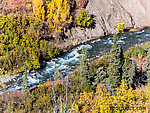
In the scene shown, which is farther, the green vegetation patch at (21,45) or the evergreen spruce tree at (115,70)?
the green vegetation patch at (21,45)

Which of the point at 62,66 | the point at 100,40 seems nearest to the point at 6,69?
the point at 62,66

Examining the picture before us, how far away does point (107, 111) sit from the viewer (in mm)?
14953

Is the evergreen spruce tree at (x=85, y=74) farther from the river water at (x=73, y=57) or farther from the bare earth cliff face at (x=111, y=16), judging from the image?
the bare earth cliff face at (x=111, y=16)

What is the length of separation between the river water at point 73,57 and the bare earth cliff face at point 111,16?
123 inches

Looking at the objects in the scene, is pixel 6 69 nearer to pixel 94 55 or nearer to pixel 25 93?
pixel 25 93

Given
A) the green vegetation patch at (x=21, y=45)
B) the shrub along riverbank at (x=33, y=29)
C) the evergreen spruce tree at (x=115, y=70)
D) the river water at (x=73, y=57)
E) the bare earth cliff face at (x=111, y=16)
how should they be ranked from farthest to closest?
the bare earth cliff face at (x=111, y=16), the shrub along riverbank at (x=33, y=29), the green vegetation patch at (x=21, y=45), the river water at (x=73, y=57), the evergreen spruce tree at (x=115, y=70)

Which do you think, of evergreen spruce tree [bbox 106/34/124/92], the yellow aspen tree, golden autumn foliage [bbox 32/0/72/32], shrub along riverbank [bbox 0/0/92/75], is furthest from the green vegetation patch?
evergreen spruce tree [bbox 106/34/124/92]

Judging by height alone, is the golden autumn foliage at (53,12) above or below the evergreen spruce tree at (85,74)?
above

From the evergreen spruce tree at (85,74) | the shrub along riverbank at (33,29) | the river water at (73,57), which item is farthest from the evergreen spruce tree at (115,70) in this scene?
the shrub along riverbank at (33,29)

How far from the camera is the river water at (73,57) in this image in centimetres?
3028

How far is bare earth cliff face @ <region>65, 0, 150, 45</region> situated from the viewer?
4606cm

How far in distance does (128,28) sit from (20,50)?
28722mm

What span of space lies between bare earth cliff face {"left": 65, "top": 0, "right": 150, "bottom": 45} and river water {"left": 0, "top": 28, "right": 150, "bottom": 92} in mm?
3116

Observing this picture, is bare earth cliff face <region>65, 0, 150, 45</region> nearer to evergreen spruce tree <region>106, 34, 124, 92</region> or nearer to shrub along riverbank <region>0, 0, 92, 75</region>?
shrub along riverbank <region>0, 0, 92, 75</region>
